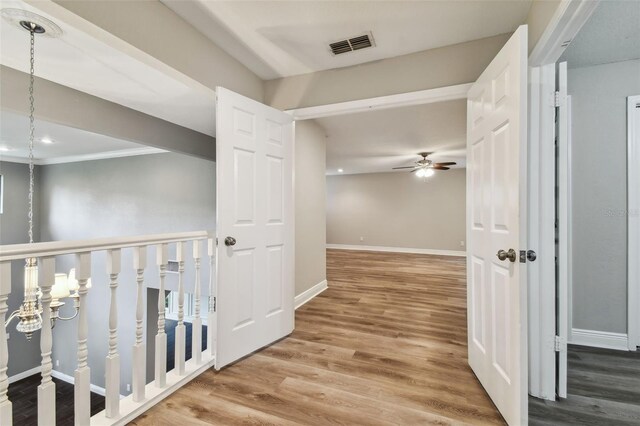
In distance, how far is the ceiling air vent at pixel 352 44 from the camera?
205 cm

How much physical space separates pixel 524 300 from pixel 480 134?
1.07 metres

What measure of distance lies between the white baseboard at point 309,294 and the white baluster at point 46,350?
2.19 meters

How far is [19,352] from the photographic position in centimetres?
540

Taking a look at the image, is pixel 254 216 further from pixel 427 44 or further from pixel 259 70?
pixel 427 44

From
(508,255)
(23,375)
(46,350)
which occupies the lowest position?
(23,375)

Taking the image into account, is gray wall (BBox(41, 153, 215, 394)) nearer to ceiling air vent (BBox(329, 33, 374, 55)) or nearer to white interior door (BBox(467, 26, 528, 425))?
ceiling air vent (BBox(329, 33, 374, 55))

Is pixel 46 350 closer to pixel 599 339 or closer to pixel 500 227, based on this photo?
pixel 500 227

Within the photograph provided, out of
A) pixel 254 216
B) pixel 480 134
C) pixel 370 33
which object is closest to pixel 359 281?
pixel 254 216

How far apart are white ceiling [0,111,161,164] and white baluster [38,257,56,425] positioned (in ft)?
11.7

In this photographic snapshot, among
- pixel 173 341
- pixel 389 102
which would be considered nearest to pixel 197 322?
pixel 389 102

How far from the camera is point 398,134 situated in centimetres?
433

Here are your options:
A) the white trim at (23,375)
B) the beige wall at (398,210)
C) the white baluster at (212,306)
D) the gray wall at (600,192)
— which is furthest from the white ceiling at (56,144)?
the gray wall at (600,192)

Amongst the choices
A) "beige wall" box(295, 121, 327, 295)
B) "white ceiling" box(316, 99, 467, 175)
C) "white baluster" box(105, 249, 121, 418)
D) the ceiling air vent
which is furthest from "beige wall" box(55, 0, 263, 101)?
"white ceiling" box(316, 99, 467, 175)

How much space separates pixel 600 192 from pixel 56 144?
761 centimetres
